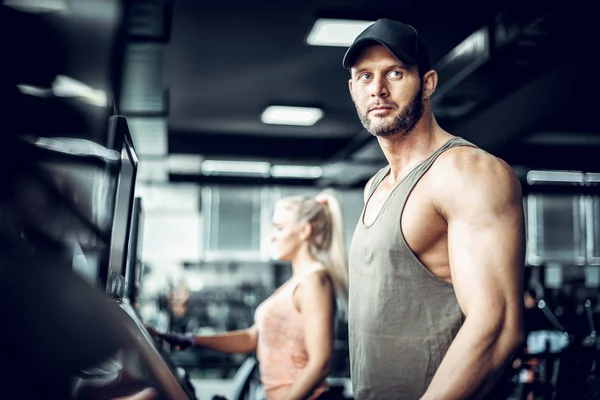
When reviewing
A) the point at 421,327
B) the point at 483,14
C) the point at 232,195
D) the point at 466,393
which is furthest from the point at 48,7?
the point at 232,195

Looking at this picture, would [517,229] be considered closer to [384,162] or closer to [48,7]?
[48,7]

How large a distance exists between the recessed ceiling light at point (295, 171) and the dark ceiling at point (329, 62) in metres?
2.06

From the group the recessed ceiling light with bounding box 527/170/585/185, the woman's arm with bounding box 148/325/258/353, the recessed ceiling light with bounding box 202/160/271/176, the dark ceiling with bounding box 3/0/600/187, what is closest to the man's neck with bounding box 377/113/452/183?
the dark ceiling with bounding box 3/0/600/187

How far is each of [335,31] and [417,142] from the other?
12.8ft

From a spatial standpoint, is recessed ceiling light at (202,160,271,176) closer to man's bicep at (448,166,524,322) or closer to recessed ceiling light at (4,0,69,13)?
recessed ceiling light at (4,0,69,13)

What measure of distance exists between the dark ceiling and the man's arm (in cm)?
132

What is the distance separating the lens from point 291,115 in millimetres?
8594

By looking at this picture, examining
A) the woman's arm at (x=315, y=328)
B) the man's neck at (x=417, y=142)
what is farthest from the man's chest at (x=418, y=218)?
the woman's arm at (x=315, y=328)

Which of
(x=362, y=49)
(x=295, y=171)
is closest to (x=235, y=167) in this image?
(x=295, y=171)

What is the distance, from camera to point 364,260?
→ 1.52 m

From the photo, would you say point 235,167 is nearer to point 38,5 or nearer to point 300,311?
point 300,311

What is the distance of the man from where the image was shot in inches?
51.1

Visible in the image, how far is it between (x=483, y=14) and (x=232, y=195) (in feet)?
23.5

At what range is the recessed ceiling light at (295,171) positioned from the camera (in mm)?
11125
